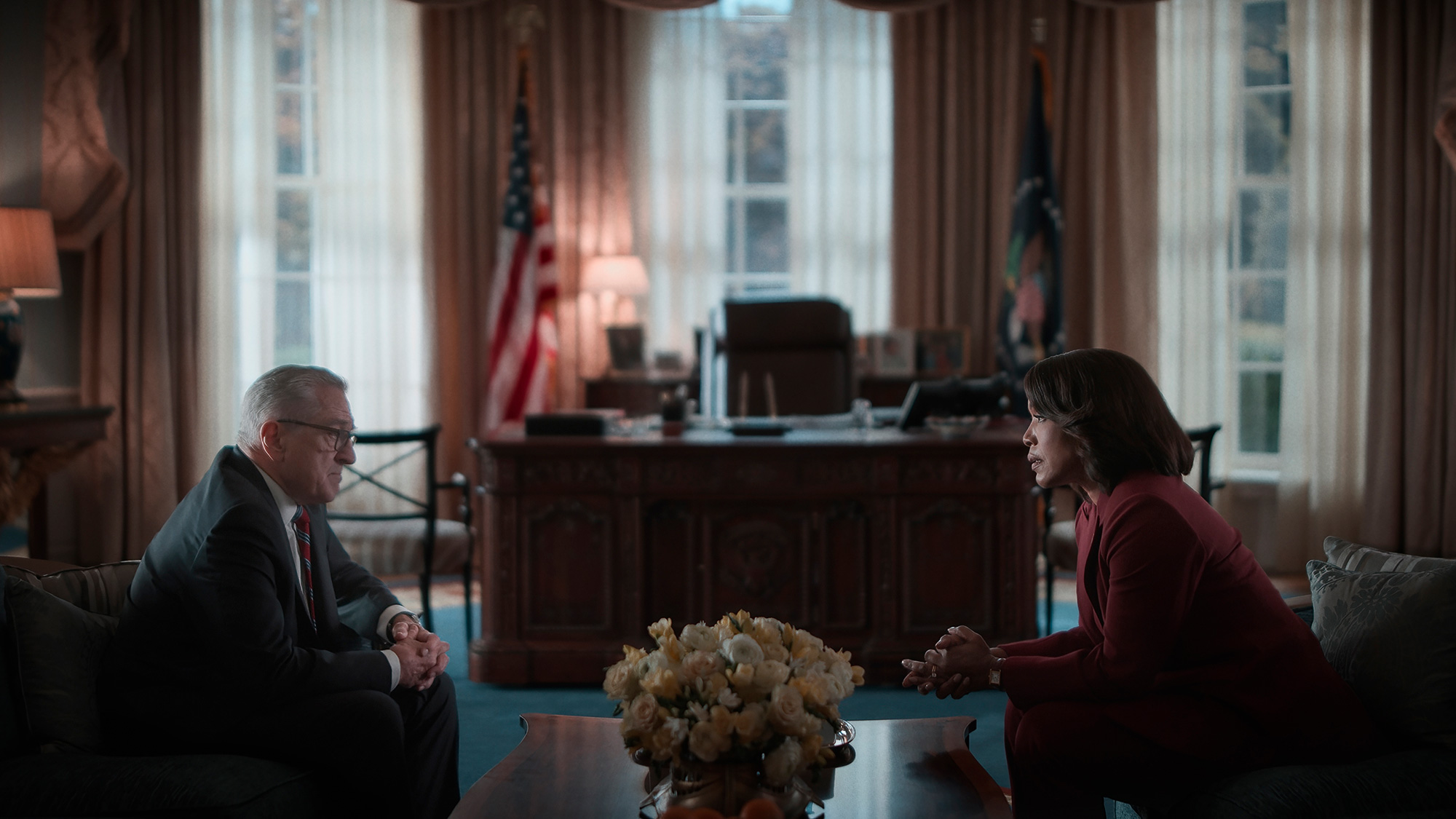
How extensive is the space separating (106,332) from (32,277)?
0.98m

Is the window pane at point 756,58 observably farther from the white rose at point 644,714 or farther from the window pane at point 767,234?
the white rose at point 644,714

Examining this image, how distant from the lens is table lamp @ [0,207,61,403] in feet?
13.0

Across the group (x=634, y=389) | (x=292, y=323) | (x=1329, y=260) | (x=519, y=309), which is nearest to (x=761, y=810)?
(x=634, y=389)

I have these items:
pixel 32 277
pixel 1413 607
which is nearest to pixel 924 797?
pixel 1413 607

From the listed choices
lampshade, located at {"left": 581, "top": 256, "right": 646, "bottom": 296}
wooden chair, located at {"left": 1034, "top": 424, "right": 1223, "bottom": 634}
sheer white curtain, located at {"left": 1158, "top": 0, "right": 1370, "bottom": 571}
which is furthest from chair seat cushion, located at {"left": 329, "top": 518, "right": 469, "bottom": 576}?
sheer white curtain, located at {"left": 1158, "top": 0, "right": 1370, "bottom": 571}

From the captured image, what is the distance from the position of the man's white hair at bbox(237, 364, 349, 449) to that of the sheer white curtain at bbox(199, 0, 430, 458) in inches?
140

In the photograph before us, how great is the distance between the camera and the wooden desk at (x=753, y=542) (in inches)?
133

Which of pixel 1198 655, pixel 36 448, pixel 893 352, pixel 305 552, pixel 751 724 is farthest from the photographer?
pixel 893 352

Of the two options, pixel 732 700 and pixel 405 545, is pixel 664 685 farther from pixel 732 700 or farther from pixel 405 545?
pixel 405 545

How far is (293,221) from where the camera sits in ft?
17.6

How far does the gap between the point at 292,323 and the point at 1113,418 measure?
4.76 meters

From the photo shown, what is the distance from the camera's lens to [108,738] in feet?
5.82

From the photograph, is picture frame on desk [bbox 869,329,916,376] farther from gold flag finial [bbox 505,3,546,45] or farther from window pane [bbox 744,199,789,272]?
gold flag finial [bbox 505,3,546,45]

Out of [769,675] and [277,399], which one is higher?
[277,399]
